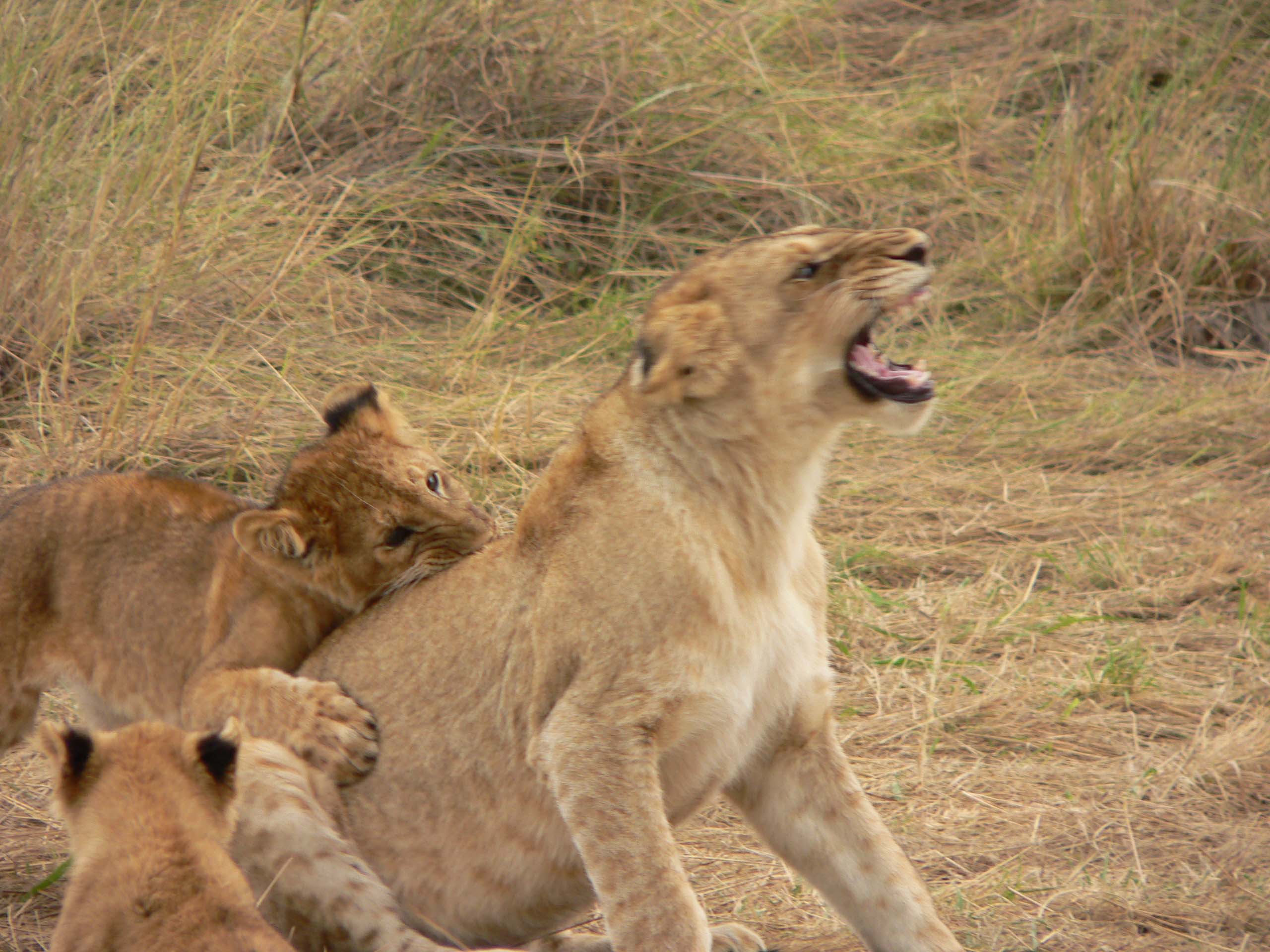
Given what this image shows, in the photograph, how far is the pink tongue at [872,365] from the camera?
291 centimetres

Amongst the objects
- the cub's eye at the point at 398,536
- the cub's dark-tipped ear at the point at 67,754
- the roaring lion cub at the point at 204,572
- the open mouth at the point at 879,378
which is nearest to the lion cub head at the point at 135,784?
the cub's dark-tipped ear at the point at 67,754

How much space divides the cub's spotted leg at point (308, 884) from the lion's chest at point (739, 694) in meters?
0.56

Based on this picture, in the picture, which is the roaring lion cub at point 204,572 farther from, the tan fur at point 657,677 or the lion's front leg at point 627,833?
the lion's front leg at point 627,833

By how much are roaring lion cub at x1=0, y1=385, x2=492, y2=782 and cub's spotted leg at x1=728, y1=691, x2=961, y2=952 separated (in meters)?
0.89

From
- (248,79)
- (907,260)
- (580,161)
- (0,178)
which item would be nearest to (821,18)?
(580,161)

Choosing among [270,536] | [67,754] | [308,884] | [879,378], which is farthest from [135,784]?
[879,378]

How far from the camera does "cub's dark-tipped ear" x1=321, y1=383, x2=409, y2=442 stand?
3.65 metres

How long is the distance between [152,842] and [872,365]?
5.05ft

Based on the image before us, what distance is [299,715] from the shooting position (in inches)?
121

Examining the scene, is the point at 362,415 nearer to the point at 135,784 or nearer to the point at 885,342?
the point at 135,784

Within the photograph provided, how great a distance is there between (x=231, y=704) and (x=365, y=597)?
15.1 inches

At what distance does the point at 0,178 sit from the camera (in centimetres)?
509

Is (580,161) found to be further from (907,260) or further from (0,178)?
(907,260)

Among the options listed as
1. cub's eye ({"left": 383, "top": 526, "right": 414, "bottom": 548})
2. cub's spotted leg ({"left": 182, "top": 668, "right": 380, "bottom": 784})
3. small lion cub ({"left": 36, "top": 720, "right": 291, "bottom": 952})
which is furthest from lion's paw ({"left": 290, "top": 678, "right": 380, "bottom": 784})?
cub's eye ({"left": 383, "top": 526, "right": 414, "bottom": 548})
